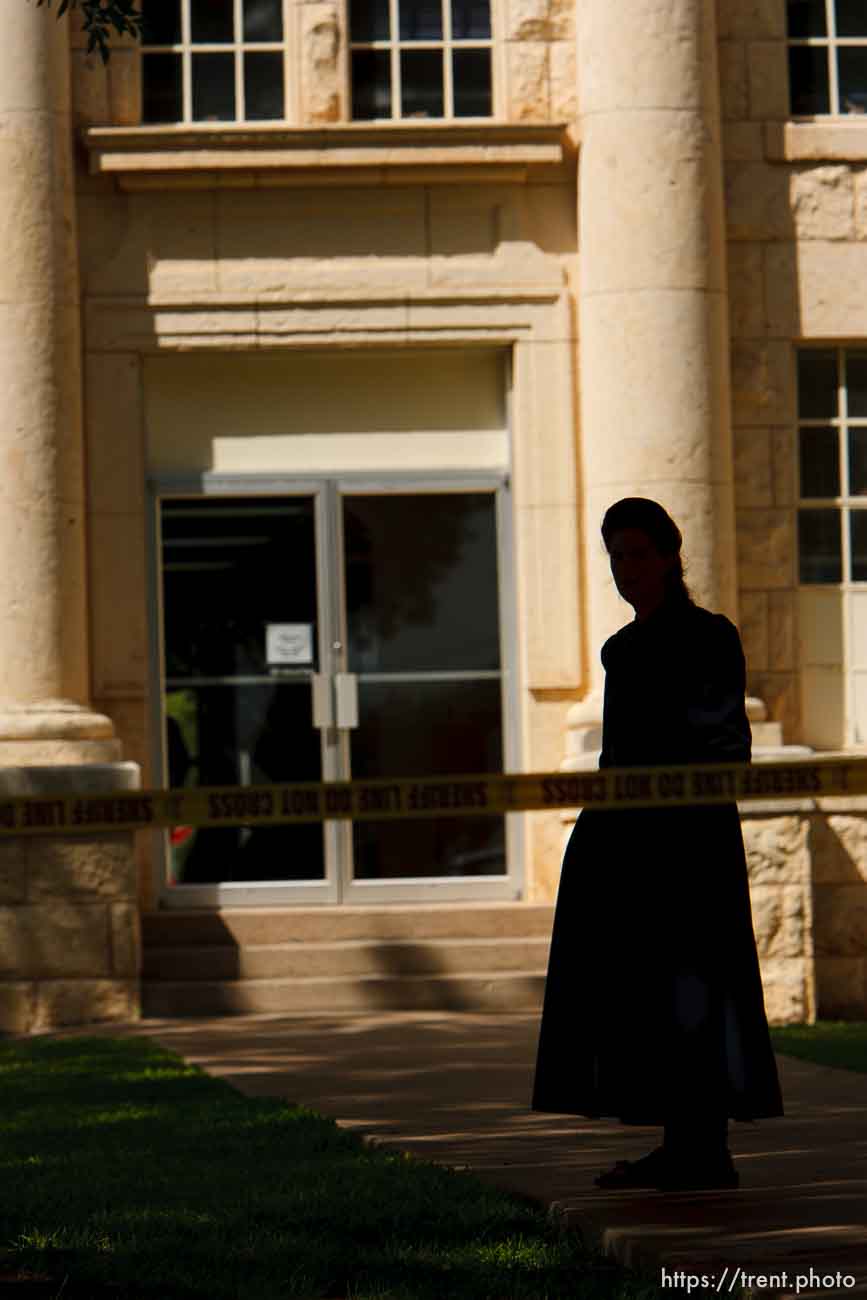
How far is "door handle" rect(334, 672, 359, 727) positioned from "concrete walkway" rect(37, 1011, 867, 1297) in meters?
1.95

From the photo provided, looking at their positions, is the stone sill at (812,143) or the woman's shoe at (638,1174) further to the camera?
the stone sill at (812,143)

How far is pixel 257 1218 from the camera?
218 inches

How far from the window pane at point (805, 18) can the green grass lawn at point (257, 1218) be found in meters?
8.15

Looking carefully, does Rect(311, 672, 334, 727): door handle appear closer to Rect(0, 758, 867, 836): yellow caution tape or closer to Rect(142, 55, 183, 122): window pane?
Rect(142, 55, 183, 122): window pane

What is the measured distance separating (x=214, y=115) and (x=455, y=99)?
1.42 metres

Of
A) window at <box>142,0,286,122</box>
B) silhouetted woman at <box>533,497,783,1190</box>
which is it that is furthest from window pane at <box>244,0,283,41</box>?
silhouetted woman at <box>533,497,783,1190</box>

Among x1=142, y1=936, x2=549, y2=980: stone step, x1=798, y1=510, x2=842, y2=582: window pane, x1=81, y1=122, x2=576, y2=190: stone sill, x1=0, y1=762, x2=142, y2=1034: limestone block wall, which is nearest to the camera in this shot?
x1=0, y1=762, x2=142, y2=1034: limestone block wall

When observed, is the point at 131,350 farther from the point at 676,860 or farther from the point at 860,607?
the point at 676,860

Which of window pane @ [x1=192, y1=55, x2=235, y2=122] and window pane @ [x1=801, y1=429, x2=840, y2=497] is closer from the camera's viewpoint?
window pane @ [x1=192, y1=55, x2=235, y2=122]

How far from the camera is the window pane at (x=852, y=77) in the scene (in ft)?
44.5

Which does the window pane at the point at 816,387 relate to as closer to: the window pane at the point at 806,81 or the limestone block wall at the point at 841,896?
the window pane at the point at 806,81

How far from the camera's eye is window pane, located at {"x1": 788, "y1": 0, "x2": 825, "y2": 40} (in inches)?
535

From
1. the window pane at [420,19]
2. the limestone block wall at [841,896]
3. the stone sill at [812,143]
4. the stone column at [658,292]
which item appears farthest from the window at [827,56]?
the limestone block wall at [841,896]

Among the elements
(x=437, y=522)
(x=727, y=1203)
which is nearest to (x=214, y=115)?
(x=437, y=522)
